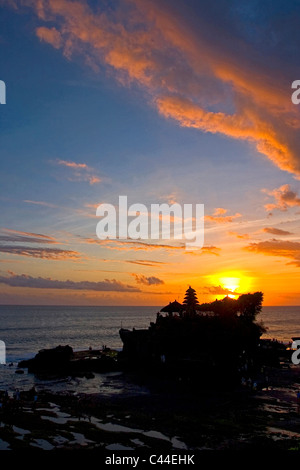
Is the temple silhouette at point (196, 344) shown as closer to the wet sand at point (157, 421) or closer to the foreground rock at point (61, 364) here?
the foreground rock at point (61, 364)

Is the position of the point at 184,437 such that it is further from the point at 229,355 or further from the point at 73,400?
the point at 229,355

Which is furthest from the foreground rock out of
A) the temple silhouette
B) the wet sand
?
the wet sand

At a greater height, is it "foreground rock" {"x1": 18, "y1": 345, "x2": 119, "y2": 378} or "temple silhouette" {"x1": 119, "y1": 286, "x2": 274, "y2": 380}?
"temple silhouette" {"x1": 119, "y1": 286, "x2": 274, "y2": 380}

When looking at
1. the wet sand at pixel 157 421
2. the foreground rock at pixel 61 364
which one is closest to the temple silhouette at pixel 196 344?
the foreground rock at pixel 61 364

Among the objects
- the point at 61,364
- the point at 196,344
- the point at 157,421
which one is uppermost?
the point at 196,344

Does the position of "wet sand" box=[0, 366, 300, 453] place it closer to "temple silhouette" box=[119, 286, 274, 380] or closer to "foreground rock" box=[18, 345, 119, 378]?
"temple silhouette" box=[119, 286, 274, 380]

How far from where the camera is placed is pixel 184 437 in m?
26.7

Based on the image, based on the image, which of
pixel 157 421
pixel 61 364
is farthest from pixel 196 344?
pixel 157 421

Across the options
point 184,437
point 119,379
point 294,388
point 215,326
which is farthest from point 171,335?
point 184,437

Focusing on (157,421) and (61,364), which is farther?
(61,364)

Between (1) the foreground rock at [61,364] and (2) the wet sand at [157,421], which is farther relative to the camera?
(1) the foreground rock at [61,364]

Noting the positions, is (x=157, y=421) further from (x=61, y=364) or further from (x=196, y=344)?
(x=61, y=364)

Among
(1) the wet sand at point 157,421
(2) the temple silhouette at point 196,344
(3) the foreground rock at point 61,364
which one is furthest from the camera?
(3) the foreground rock at point 61,364

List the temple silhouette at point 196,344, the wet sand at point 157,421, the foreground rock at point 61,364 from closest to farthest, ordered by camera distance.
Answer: the wet sand at point 157,421
the temple silhouette at point 196,344
the foreground rock at point 61,364
